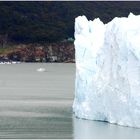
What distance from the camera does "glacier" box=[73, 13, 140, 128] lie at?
1035 inches

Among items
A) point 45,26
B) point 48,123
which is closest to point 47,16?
point 45,26

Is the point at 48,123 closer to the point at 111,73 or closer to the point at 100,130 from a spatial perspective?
the point at 100,130

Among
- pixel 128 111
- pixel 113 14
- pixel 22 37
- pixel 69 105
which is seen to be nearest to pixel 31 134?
pixel 128 111

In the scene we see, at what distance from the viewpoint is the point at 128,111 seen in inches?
1045

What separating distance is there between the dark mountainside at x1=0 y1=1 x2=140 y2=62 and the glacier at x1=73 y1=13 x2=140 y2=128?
280ft

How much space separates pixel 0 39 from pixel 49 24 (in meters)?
9.41

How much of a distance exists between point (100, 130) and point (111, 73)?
2.02 m

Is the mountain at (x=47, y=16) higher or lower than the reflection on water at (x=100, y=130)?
higher

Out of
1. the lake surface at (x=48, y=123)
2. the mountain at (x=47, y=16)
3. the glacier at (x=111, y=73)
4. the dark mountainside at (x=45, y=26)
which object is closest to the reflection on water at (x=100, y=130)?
the lake surface at (x=48, y=123)

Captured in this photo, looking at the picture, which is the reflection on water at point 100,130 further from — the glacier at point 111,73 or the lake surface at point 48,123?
the glacier at point 111,73

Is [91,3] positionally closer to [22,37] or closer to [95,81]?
[22,37]

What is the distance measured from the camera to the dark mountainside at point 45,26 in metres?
122

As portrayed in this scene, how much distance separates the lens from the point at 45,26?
13338 cm

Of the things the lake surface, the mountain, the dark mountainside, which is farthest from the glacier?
the mountain
